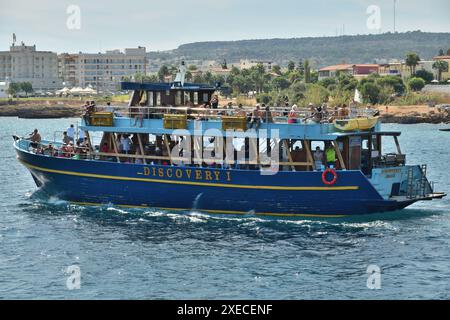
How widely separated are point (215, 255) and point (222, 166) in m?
6.33

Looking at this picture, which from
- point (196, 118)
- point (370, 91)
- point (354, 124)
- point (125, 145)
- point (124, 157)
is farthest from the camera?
point (370, 91)

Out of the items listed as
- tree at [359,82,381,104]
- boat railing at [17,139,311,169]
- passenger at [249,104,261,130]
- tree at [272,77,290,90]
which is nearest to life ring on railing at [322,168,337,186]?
boat railing at [17,139,311,169]

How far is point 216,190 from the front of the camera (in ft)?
107

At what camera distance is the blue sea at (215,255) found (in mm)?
24344

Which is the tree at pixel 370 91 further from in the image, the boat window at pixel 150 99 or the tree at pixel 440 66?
the boat window at pixel 150 99

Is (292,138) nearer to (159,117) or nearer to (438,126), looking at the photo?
(159,117)

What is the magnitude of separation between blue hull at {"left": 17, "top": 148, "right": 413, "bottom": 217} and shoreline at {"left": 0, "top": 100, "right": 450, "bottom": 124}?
235 feet

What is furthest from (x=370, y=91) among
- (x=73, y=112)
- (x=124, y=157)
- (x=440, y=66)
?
(x=124, y=157)

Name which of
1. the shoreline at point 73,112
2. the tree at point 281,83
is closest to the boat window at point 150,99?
the shoreline at point 73,112

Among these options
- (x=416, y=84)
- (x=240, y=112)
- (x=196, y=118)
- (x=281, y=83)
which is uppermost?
(x=281, y=83)

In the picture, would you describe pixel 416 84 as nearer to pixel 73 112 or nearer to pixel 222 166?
pixel 73 112

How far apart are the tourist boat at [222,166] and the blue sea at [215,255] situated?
64 centimetres

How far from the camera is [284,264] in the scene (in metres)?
26.5

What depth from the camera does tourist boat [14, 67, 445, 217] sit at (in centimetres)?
3167
